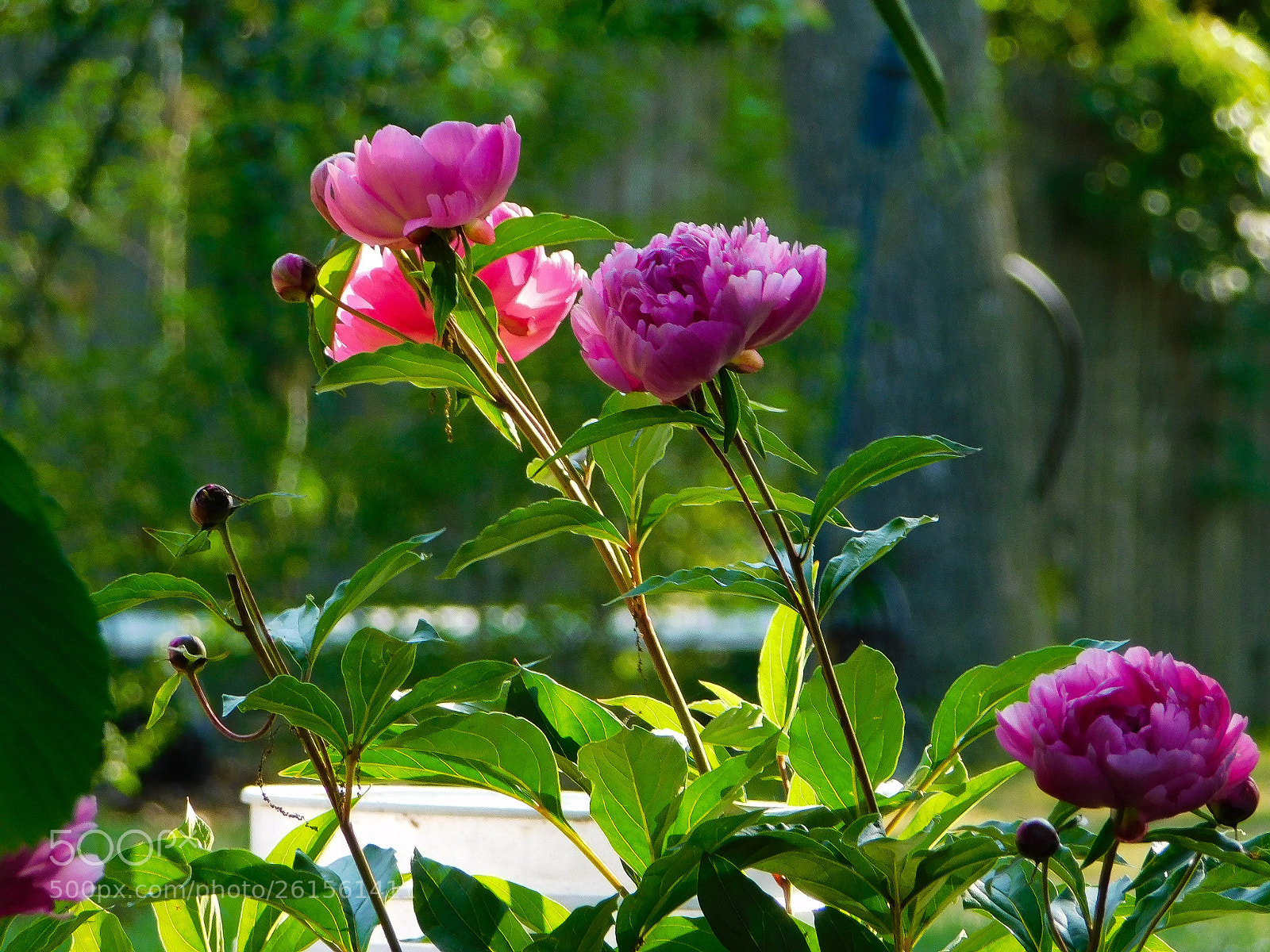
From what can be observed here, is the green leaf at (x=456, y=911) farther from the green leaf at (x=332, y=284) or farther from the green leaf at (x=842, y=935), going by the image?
the green leaf at (x=332, y=284)

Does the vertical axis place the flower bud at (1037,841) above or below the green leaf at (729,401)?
below

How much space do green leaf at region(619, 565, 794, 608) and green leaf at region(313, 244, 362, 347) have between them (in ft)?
0.62

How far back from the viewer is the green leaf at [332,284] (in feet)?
1.78

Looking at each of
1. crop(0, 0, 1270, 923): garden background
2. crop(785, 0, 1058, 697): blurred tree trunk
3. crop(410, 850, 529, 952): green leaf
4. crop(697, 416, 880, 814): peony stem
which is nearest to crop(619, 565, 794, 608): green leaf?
crop(697, 416, 880, 814): peony stem

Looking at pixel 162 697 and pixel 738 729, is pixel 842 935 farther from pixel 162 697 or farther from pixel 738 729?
pixel 162 697

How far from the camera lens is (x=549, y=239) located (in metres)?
0.52

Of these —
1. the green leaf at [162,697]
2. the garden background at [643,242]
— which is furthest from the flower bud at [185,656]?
the garden background at [643,242]

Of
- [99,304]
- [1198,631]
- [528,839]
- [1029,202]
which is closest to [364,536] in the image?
[99,304]

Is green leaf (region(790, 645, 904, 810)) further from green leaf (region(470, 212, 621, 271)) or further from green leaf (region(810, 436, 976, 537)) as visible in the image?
green leaf (region(470, 212, 621, 271))

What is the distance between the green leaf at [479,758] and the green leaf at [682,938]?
2.2 inches

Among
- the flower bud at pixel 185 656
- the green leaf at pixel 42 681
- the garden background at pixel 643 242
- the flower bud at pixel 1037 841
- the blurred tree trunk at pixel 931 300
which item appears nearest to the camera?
the green leaf at pixel 42 681

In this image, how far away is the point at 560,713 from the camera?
52 centimetres

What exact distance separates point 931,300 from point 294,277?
10.9 ft

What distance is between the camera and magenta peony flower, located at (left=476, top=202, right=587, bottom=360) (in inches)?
21.3
